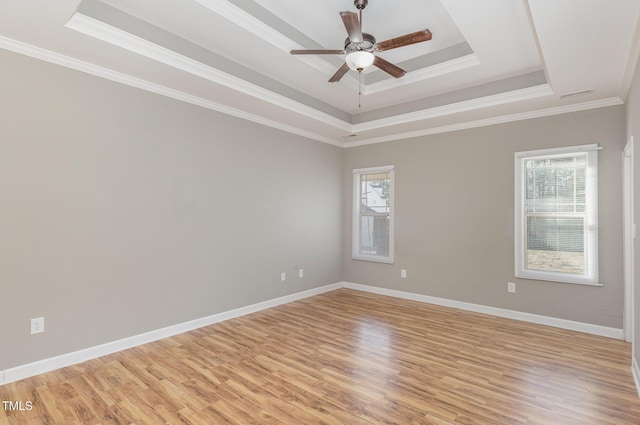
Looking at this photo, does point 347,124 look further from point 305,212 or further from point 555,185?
point 555,185

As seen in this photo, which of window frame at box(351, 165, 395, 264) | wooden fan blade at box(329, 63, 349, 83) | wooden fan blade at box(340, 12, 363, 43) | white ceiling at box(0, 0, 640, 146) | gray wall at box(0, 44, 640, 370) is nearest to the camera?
wooden fan blade at box(340, 12, 363, 43)

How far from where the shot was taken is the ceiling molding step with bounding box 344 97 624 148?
3756 mm

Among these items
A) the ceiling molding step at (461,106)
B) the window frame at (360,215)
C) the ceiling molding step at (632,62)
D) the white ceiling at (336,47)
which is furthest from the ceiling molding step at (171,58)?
the ceiling molding step at (632,62)

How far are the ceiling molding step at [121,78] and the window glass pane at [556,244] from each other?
3.72 metres

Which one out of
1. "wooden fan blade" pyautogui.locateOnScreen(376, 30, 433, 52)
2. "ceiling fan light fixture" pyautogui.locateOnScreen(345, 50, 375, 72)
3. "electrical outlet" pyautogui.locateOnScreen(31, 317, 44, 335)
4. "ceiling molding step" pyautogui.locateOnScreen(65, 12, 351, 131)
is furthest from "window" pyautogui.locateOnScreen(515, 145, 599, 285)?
"electrical outlet" pyautogui.locateOnScreen(31, 317, 44, 335)

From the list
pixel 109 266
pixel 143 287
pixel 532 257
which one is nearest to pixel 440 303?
pixel 532 257

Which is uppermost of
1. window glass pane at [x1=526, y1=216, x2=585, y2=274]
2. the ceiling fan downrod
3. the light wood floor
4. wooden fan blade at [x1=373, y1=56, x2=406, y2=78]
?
the ceiling fan downrod

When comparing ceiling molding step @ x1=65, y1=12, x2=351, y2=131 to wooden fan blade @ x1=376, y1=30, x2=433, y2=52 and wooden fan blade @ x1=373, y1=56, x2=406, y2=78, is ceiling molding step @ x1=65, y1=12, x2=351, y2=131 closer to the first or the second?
wooden fan blade @ x1=373, y1=56, x2=406, y2=78

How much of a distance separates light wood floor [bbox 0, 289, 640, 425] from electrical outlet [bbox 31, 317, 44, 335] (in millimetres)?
370

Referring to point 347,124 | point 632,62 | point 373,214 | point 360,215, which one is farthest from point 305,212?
point 632,62

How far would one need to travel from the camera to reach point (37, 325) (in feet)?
9.08

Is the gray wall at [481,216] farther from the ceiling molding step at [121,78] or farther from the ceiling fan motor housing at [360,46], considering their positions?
the ceiling fan motor housing at [360,46]

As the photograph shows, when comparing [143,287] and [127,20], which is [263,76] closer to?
[127,20]

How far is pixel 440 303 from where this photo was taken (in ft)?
16.1
